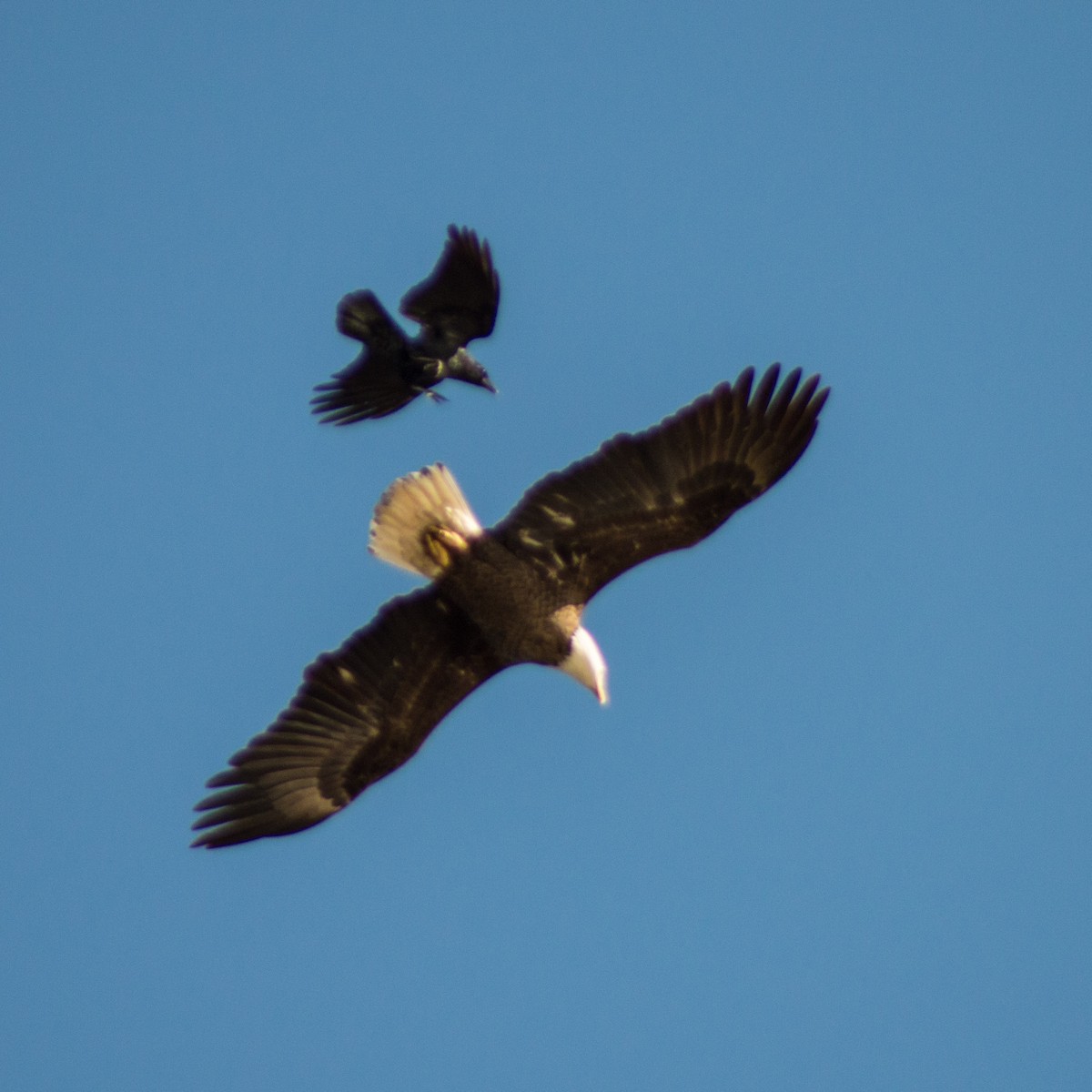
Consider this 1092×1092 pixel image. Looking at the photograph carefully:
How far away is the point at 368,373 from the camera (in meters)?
8.92

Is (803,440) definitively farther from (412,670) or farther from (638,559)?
(412,670)

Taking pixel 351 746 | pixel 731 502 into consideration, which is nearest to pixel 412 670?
pixel 351 746

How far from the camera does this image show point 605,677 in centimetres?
822

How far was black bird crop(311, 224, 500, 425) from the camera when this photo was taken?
883 centimetres

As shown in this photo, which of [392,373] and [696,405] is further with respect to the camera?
[392,373]

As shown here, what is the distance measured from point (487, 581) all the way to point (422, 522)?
0.42 m

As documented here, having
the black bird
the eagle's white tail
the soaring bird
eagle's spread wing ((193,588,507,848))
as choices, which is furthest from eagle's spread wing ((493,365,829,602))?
the black bird

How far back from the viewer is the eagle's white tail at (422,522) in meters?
8.22

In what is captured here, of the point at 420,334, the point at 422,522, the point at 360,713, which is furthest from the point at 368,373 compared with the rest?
the point at 360,713

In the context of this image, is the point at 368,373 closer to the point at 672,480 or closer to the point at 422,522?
the point at 422,522

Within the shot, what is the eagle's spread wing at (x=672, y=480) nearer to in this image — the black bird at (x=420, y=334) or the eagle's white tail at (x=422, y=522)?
the eagle's white tail at (x=422, y=522)

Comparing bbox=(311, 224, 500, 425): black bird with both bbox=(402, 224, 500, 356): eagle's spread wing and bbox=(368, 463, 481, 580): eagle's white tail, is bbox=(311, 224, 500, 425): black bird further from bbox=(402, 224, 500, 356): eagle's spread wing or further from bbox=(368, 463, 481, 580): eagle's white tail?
Result: bbox=(368, 463, 481, 580): eagle's white tail

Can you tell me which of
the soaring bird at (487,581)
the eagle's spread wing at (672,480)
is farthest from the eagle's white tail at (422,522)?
the eagle's spread wing at (672,480)

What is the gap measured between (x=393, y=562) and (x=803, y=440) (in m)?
1.93
